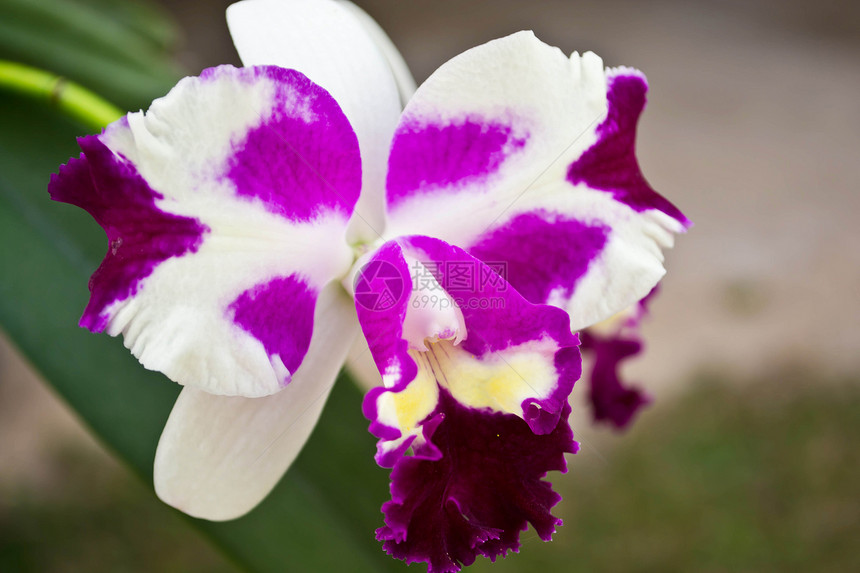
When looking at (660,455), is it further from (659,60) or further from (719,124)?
(659,60)

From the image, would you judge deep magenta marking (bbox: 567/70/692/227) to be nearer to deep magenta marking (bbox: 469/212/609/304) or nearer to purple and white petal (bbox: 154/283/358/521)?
deep magenta marking (bbox: 469/212/609/304)

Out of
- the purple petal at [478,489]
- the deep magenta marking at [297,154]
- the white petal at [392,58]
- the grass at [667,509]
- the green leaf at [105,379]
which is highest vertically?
the deep magenta marking at [297,154]

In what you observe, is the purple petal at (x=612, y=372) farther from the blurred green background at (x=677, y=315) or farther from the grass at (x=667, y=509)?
the grass at (x=667, y=509)

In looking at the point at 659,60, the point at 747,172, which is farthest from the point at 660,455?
the point at 659,60

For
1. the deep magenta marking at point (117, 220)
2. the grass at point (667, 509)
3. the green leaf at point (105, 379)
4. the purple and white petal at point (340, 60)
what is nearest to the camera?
the deep magenta marking at point (117, 220)

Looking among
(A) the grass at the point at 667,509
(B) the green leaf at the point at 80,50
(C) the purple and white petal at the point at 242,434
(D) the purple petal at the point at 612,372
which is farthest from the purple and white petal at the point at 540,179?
(A) the grass at the point at 667,509

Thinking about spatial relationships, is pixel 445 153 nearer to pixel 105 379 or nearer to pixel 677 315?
pixel 105 379

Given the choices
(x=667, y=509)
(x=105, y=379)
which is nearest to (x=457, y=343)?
(x=105, y=379)
